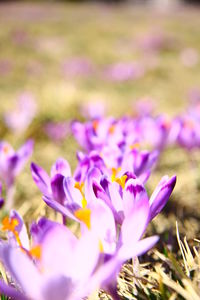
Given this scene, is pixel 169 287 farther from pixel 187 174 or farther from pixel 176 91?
pixel 176 91

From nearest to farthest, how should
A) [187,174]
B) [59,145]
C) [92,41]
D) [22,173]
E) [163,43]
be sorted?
[187,174] < [22,173] < [59,145] < [163,43] < [92,41]

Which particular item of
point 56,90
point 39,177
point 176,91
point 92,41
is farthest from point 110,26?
point 39,177

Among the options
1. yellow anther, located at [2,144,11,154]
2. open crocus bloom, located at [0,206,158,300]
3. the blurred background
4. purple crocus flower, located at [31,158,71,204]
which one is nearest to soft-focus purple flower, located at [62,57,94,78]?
the blurred background

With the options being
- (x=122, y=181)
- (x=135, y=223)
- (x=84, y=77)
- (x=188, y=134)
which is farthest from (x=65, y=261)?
(x=84, y=77)

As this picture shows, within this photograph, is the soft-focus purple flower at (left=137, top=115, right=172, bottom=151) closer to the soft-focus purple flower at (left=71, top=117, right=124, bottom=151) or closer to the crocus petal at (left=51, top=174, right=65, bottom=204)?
the soft-focus purple flower at (left=71, top=117, right=124, bottom=151)

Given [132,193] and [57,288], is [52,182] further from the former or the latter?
[57,288]

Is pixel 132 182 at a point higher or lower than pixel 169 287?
higher
